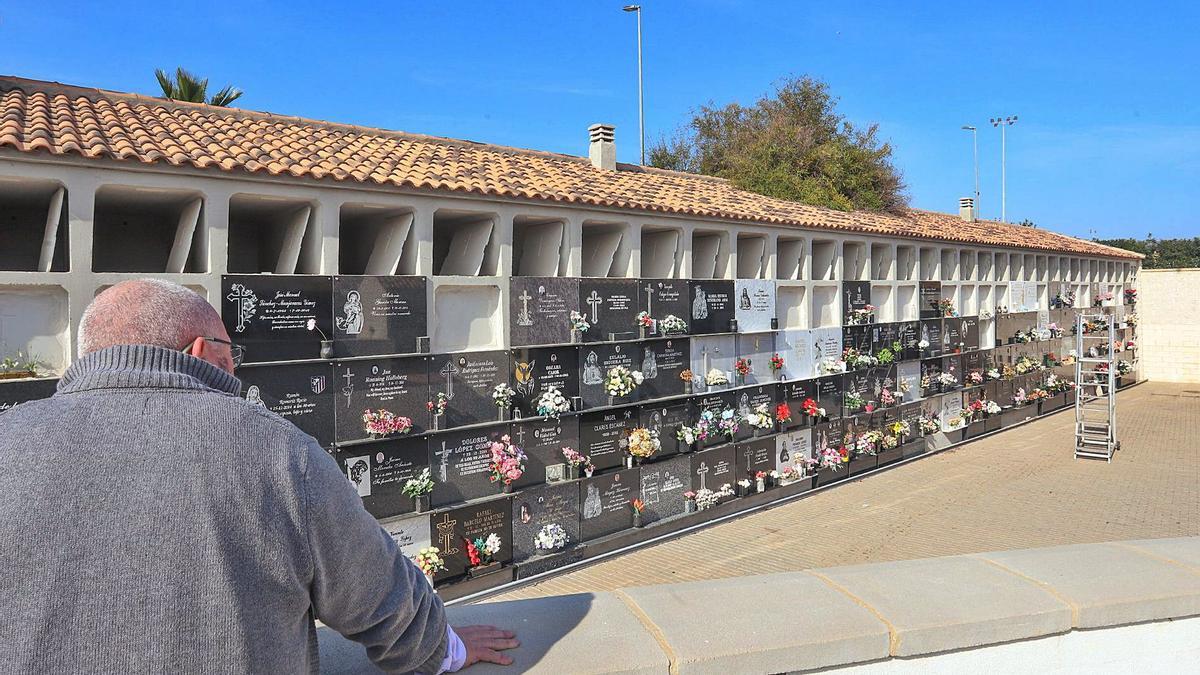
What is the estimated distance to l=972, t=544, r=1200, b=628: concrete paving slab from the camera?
8.16 ft

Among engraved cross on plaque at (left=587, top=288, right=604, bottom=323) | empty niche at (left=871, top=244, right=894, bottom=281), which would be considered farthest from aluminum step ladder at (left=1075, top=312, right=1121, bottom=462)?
engraved cross on plaque at (left=587, top=288, right=604, bottom=323)

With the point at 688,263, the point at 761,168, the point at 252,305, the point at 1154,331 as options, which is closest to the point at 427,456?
the point at 252,305

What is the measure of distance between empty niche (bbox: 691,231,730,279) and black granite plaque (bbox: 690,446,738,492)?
104 inches

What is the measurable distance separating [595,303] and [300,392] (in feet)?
13.3

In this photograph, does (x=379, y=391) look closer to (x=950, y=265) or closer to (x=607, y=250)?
(x=607, y=250)

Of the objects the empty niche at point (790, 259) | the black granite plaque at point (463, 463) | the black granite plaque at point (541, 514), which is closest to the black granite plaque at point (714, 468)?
the black granite plaque at point (541, 514)

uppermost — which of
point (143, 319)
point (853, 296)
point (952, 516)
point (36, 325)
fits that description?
point (853, 296)

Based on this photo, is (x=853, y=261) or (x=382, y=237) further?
(x=853, y=261)

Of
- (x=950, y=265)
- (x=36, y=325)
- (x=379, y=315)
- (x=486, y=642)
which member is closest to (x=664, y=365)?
(x=379, y=315)

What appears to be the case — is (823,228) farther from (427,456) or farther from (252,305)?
(252,305)

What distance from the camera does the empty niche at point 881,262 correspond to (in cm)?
1644

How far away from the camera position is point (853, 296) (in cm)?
1535

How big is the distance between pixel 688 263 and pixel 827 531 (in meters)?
4.34

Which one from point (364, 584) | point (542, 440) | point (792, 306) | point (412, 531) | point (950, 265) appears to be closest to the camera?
point (364, 584)
